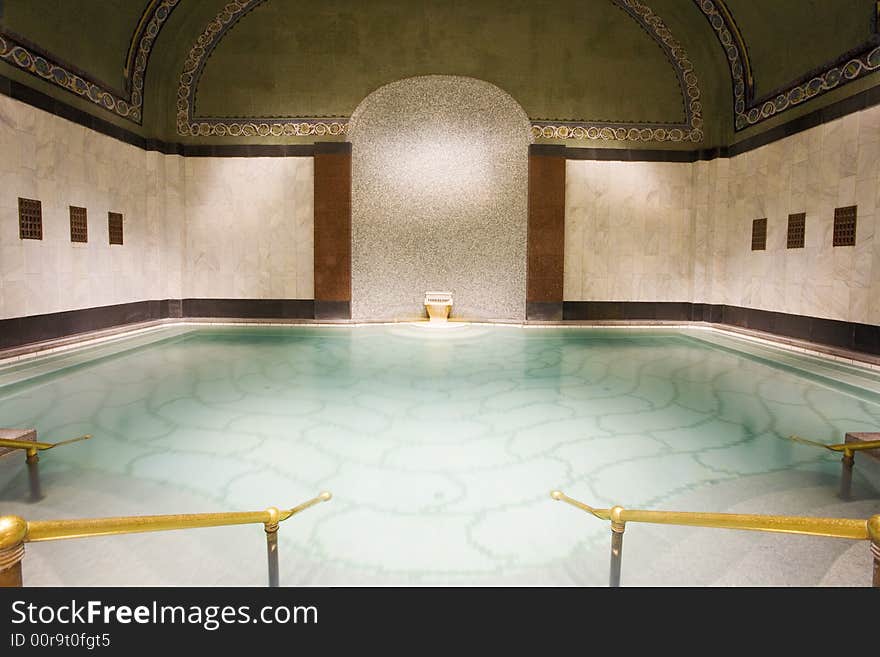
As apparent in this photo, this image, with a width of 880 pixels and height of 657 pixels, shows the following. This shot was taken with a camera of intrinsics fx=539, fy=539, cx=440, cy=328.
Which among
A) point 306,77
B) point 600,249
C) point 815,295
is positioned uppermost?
point 306,77

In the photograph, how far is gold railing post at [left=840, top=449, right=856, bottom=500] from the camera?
233cm

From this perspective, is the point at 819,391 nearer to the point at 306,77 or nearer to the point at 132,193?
the point at 306,77

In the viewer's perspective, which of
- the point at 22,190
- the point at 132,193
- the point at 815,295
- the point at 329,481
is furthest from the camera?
the point at 132,193

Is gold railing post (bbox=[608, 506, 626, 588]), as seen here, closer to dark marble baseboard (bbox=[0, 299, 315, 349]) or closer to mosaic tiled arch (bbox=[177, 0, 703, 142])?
dark marble baseboard (bbox=[0, 299, 315, 349])

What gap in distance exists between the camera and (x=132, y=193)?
25.6 feet

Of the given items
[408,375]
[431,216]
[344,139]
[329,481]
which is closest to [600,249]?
[431,216]

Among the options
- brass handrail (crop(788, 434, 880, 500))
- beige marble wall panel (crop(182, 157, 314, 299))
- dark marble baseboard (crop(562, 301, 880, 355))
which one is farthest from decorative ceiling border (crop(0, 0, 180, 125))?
brass handrail (crop(788, 434, 880, 500))

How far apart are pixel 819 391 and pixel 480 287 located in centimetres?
544

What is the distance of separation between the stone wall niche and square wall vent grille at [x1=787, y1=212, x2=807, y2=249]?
3698 mm

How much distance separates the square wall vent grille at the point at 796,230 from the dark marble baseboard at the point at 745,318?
0.89m

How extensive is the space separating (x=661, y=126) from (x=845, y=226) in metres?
3.64

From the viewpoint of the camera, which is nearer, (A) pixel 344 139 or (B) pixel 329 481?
(B) pixel 329 481

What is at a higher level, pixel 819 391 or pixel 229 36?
pixel 229 36

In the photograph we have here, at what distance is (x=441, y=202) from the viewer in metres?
9.03
